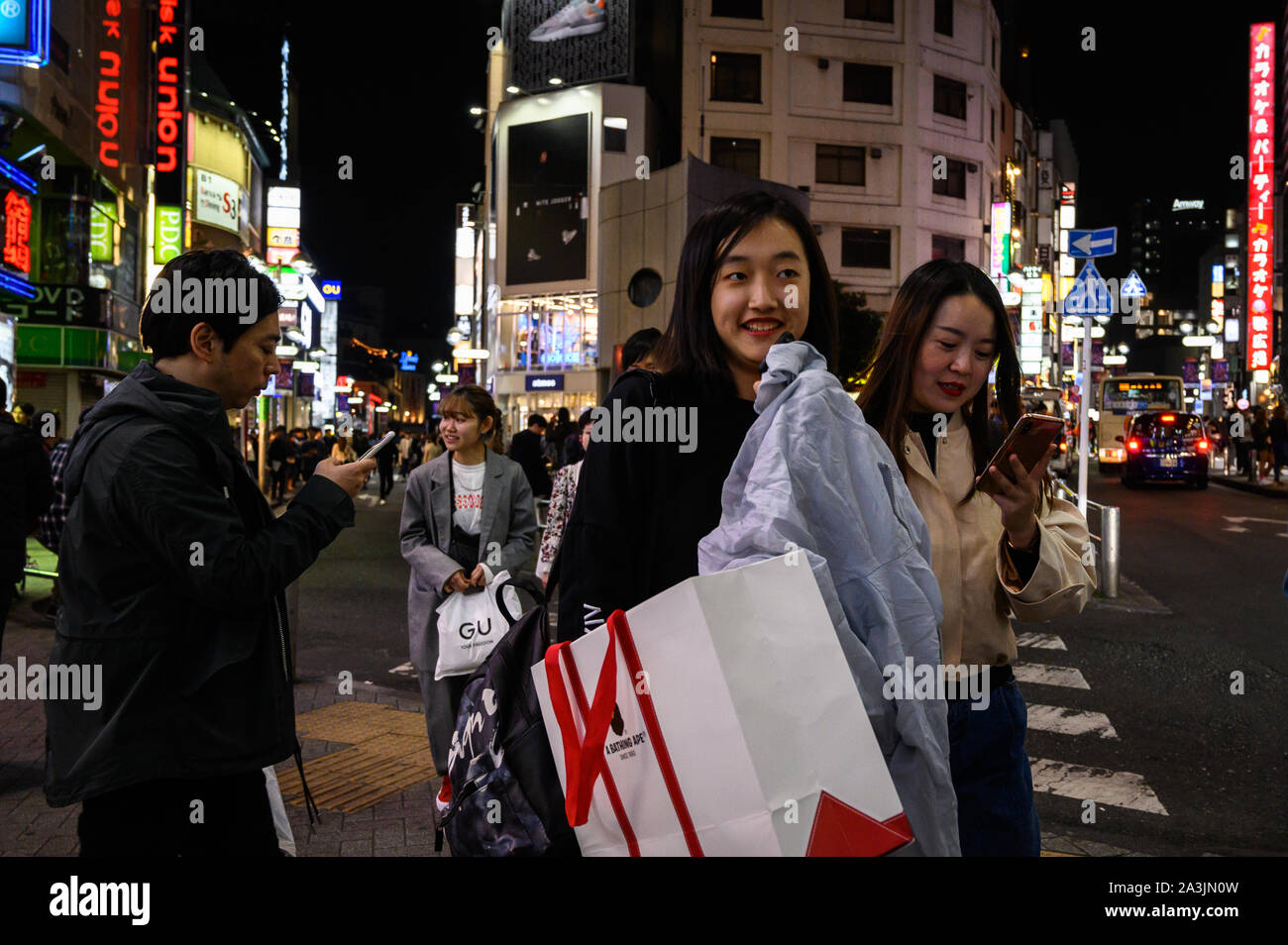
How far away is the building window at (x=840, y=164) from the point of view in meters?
45.8

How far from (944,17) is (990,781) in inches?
2015

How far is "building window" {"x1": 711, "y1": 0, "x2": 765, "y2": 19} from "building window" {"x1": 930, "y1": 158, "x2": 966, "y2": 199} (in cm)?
1069

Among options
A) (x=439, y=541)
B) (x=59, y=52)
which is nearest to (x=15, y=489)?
(x=439, y=541)

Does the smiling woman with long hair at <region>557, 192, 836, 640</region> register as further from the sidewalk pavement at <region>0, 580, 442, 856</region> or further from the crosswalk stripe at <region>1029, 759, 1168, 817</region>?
the crosswalk stripe at <region>1029, 759, 1168, 817</region>

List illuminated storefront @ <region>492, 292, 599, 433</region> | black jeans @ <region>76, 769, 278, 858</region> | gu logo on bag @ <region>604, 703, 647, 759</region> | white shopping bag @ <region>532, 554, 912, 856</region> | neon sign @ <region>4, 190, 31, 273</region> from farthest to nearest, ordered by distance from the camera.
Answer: illuminated storefront @ <region>492, 292, 599, 433</region>, neon sign @ <region>4, 190, 31, 273</region>, black jeans @ <region>76, 769, 278, 858</region>, gu logo on bag @ <region>604, 703, 647, 759</region>, white shopping bag @ <region>532, 554, 912, 856</region>

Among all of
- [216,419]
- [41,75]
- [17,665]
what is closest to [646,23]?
[41,75]

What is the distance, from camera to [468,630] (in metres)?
5.40

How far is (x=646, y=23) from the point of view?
48.2m

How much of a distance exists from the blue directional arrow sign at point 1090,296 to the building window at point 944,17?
129 ft

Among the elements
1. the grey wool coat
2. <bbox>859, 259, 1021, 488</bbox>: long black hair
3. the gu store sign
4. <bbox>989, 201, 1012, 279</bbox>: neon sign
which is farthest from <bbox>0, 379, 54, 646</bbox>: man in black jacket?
the gu store sign

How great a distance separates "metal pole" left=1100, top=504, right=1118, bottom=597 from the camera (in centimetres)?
1180

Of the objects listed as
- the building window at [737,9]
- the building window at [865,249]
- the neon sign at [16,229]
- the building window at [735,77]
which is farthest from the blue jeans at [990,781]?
the building window at [737,9]
